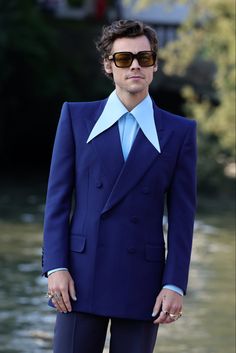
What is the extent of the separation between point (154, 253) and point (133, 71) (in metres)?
0.69

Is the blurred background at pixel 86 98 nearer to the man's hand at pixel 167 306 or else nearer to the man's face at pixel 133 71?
the man's hand at pixel 167 306

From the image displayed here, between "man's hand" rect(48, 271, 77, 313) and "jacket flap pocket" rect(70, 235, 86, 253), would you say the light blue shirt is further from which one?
"man's hand" rect(48, 271, 77, 313)

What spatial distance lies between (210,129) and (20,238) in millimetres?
5479

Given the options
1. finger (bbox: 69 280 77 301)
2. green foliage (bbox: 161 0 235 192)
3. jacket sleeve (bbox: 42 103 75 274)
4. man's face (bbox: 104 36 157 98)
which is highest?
green foliage (bbox: 161 0 235 192)

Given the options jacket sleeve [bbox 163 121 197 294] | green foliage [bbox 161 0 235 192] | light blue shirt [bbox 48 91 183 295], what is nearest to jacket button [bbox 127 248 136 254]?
jacket sleeve [bbox 163 121 197 294]

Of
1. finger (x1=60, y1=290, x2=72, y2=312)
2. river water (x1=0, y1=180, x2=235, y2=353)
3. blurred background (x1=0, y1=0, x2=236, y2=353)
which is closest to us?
finger (x1=60, y1=290, x2=72, y2=312)

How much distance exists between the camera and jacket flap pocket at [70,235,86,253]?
4.60 meters

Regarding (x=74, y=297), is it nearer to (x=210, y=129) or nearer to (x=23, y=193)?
(x=210, y=129)

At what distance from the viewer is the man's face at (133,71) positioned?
14.9ft

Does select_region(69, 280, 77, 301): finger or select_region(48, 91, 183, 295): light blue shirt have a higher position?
select_region(48, 91, 183, 295): light blue shirt

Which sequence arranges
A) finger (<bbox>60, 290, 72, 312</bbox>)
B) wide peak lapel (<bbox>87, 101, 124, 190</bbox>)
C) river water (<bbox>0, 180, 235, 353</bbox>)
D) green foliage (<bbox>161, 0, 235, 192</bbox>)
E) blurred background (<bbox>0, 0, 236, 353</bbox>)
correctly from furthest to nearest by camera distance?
green foliage (<bbox>161, 0, 235, 192</bbox>) → blurred background (<bbox>0, 0, 236, 353</bbox>) → river water (<bbox>0, 180, 235, 353</bbox>) → wide peak lapel (<bbox>87, 101, 124, 190</bbox>) → finger (<bbox>60, 290, 72, 312</bbox>)

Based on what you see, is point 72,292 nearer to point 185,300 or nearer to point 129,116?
point 129,116

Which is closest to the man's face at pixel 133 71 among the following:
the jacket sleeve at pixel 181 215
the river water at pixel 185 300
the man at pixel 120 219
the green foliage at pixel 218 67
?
the man at pixel 120 219

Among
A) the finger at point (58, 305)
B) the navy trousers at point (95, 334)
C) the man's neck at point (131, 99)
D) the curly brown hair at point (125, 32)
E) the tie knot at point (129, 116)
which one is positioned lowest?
the navy trousers at point (95, 334)
